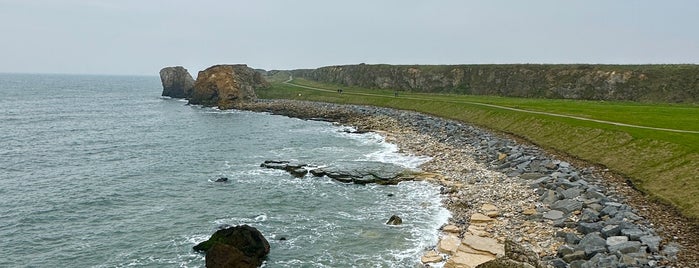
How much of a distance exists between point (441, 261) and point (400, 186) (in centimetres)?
1547

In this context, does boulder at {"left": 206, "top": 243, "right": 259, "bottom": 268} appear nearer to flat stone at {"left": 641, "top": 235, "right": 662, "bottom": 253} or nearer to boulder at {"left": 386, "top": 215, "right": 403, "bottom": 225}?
boulder at {"left": 386, "top": 215, "right": 403, "bottom": 225}

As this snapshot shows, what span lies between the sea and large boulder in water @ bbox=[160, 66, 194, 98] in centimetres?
8439

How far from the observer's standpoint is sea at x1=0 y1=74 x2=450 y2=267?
81.7 feet

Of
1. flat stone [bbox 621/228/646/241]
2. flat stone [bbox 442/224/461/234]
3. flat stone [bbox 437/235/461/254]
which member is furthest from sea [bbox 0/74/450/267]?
flat stone [bbox 621/228/646/241]

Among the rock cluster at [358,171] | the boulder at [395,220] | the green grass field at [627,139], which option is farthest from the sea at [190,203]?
the green grass field at [627,139]

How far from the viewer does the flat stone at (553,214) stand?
86.6 ft

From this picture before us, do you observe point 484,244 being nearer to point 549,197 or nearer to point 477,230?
point 477,230

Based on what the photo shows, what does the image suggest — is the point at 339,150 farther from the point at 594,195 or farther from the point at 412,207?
the point at 594,195

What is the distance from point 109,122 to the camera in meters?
84.2

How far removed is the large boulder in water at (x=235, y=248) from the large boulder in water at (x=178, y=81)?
130466 millimetres

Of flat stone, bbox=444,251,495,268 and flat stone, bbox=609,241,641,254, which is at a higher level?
flat stone, bbox=609,241,641,254

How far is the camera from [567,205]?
2758 centimetres

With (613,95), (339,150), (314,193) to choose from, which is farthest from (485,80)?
(314,193)

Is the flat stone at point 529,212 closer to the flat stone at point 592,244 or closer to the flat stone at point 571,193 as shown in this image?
the flat stone at point 571,193
